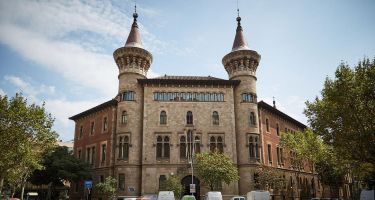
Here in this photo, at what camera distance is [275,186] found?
132 ft

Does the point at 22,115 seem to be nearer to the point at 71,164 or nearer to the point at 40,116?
the point at 40,116

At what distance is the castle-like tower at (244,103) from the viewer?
4169 centimetres

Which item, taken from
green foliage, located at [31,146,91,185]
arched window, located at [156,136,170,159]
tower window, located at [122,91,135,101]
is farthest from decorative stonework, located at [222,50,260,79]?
green foliage, located at [31,146,91,185]

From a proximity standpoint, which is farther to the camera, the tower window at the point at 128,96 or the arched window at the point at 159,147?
the tower window at the point at 128,96

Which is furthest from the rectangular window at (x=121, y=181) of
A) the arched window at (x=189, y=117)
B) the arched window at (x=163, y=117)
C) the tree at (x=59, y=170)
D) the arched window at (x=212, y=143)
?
the arched window at (x=212, y=143)

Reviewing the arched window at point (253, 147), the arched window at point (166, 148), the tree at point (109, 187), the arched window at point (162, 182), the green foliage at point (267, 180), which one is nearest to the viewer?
the tree at point (109, 187)

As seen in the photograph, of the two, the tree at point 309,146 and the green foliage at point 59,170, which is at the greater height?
the tree at point 309,146

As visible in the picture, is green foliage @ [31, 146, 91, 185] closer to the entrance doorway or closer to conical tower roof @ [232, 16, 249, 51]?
the entrance doorway

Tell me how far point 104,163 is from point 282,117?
2938cm

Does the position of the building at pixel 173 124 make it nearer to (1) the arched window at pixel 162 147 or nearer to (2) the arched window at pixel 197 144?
(1) the arched window at pixel 162 147

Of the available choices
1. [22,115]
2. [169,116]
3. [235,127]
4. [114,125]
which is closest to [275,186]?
[235,127]

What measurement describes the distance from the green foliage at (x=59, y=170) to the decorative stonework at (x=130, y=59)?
1315cm

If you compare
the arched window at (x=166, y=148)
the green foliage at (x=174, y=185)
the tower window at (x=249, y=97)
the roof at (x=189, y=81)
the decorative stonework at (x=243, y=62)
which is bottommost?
the green foliage at (x=174, y=185)

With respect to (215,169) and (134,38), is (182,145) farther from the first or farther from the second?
(134,38)
